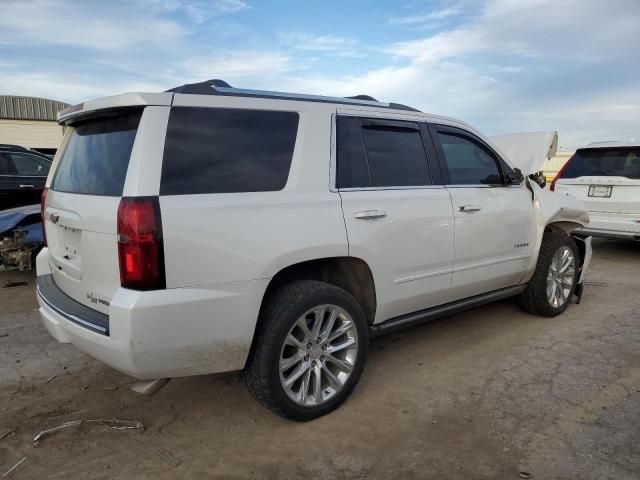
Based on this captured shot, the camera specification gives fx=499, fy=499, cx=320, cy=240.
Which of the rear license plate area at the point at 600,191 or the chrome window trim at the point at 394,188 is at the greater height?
the chrome window trim at the point at 394,188

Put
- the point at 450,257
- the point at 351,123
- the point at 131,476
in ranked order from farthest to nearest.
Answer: the point at 450,257, the point at 351,123, the point at 131,476

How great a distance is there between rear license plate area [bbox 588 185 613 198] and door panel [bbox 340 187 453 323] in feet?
16.0

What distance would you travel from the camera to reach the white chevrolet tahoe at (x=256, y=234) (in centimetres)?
242

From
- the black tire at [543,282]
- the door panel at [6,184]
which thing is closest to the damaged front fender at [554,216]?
the black tire at [543,282]

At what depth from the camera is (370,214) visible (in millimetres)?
3123

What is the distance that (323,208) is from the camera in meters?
2.93

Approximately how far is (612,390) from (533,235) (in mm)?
1500

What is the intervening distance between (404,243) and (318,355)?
94cm

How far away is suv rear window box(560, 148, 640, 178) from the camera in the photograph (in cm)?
713

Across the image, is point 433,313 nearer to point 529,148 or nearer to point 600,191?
point 529,148

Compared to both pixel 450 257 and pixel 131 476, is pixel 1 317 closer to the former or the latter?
pixel 131 476

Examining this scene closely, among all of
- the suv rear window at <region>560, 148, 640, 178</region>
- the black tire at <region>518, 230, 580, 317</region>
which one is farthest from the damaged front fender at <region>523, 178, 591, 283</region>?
the suv rear window at <region>560, 148, 640, 178</region>

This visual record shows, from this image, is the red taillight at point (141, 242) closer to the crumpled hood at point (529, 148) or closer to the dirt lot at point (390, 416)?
the dirt lot at point (390, 416)

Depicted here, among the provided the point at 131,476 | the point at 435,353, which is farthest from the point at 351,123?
the point at 131,476
